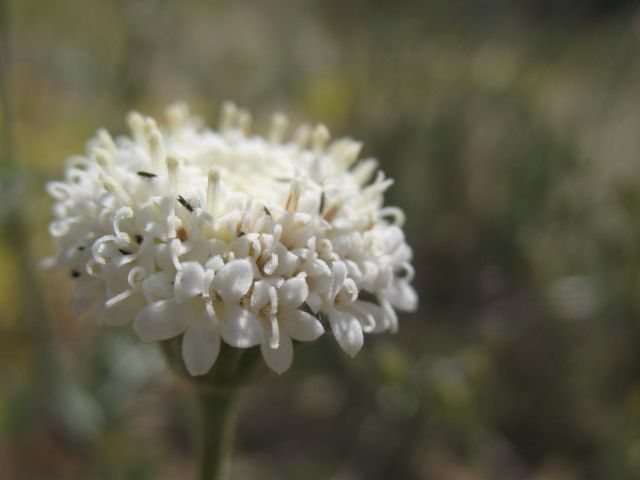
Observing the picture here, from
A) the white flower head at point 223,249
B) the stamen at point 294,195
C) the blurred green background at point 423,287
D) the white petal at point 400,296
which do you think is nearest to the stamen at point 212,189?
the white flower head at point 223,249

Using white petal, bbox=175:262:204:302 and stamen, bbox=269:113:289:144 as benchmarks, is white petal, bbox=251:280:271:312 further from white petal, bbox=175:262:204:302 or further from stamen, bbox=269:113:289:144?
stamen, bbox=269:113:289:144

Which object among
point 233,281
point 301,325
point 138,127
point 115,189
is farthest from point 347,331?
point 138,127

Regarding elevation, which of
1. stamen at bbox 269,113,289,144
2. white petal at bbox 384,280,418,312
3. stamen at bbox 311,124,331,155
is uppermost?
stamen at bbox 269,113,289,144

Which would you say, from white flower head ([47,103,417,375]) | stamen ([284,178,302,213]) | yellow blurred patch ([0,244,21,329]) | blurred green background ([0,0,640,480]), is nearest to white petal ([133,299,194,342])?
white flower head ([47,103,417,375])

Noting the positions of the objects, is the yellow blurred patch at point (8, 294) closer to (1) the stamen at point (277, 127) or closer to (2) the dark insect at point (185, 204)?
(1) the stamen at point (277, 127)

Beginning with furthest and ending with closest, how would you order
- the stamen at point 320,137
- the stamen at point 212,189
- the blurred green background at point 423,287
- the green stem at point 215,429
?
the blurred green background at point 423,287, the stamen at point 320,137, the green stem at point 215,429, the stamen at point 212,189

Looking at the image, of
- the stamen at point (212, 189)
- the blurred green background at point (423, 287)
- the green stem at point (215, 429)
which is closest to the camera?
the stamen at point (212, 189)

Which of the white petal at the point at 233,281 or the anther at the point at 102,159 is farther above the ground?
the anther at the point at 102,159
